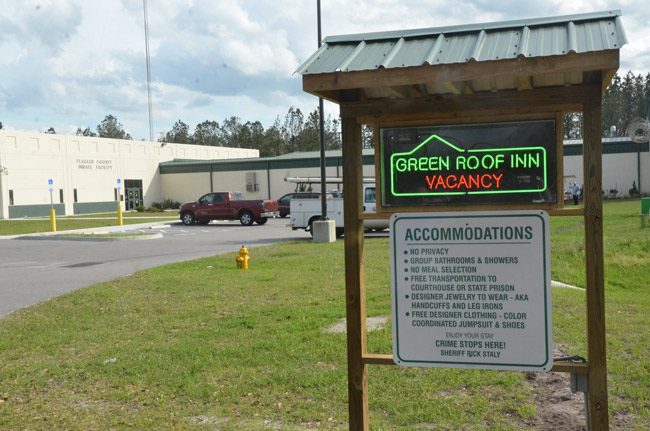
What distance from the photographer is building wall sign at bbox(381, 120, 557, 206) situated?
12.9 feet

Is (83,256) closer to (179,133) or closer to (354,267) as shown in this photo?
(354,267)

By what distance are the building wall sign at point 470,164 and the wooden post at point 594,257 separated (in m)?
0.21

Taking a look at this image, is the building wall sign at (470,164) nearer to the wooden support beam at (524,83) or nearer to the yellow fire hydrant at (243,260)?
the wooden support beam at (524,83)

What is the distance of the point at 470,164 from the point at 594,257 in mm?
849

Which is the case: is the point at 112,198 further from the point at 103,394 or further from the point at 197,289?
the point at 103,394

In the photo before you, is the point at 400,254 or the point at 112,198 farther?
the point at 112,198

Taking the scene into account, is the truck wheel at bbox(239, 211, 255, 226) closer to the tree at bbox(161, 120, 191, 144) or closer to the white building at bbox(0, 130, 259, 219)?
the white building at bbox(0, 130, 259, 219)

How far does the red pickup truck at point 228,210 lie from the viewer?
110 ft

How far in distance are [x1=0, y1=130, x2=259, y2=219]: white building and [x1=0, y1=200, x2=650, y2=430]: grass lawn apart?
36.6 meters

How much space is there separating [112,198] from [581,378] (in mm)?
55697

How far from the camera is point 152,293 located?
11281 millimetres

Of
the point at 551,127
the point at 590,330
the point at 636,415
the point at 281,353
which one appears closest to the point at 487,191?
the point at 551,127

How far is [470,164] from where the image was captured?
4.02 metres

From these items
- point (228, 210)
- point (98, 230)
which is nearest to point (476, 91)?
point (98, 230)
